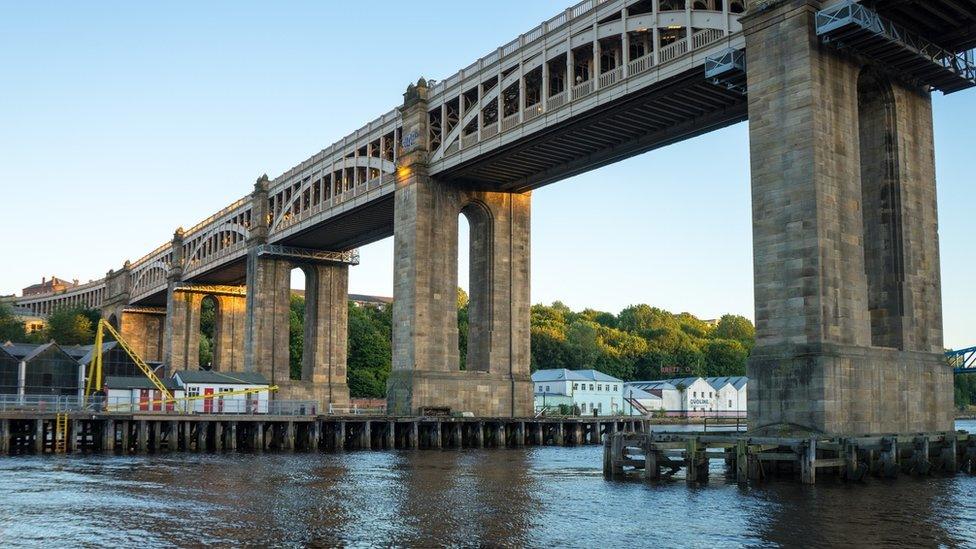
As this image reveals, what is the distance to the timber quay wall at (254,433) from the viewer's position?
205 feet

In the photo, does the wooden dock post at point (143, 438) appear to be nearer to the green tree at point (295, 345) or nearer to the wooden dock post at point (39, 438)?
the wooden dock post at point (39, 438)

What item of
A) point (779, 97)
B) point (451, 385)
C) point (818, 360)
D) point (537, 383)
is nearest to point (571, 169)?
point (451, 385)

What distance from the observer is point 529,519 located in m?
31.1

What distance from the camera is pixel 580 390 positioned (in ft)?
435

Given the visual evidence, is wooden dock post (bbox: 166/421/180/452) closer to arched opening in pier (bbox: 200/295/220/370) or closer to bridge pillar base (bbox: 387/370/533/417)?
bridge pillar base (bbox: 387/370/533/417)

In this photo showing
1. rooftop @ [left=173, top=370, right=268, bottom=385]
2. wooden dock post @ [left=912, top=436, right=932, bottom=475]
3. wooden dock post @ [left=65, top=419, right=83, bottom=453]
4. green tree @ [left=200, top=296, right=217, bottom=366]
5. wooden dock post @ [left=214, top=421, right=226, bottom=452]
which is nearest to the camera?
wooden dock post @ [left=912, top=436, right=932, bottom=475]

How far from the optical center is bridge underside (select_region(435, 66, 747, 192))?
55.1 metres

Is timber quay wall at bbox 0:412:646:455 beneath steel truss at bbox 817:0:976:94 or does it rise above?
beneath

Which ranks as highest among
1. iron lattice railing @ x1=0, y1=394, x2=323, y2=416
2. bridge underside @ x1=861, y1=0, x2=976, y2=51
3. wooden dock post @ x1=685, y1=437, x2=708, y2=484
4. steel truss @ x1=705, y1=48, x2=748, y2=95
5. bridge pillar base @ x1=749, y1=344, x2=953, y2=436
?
bridge underside @ x1=861, y1=0, x2=976, y2=51

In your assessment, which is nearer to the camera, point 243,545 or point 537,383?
point 243,545

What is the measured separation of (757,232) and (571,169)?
26.1 metres

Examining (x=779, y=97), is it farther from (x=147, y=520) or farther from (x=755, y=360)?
(x=147, y=520)

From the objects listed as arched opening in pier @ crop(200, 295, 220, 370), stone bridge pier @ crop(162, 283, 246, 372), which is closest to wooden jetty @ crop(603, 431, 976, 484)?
stone bridge pier @ crop(162, 283, 246, 372)

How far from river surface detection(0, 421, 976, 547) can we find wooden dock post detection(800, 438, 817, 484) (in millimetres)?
480
